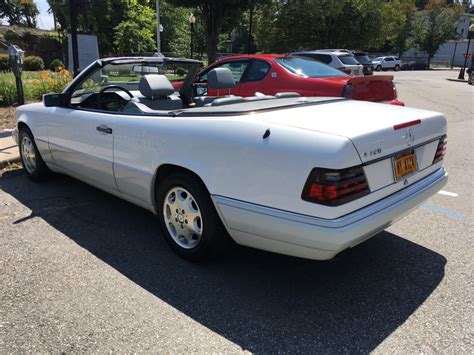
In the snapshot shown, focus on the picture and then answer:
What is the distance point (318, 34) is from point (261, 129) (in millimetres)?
26652

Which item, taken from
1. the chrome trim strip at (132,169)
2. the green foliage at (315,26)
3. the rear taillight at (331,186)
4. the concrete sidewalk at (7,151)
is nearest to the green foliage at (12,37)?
the green foliage at (315,26)

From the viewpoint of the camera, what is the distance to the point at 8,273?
312 cm

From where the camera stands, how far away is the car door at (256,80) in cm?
715

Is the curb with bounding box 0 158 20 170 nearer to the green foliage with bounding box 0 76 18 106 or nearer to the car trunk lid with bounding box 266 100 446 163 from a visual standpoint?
the car trunk lid with bounding box 266 100 446 163

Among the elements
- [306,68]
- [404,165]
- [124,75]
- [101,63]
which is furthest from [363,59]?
[404,165]

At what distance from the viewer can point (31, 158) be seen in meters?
5.11

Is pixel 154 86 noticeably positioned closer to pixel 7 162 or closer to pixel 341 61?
pixel 7 162

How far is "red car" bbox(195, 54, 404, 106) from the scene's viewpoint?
6.55 m

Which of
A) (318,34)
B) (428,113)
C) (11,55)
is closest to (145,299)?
(428,113)

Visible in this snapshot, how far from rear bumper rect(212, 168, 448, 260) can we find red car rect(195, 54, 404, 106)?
12.8ft

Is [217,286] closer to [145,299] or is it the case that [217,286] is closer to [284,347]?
[145,299]

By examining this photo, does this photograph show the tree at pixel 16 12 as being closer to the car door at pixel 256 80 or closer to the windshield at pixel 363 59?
the windshield at pixel 363 59

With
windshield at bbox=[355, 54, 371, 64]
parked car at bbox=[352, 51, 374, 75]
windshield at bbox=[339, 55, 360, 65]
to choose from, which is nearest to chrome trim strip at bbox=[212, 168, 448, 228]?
windshield at bbox=[339, 55, 360, 65]

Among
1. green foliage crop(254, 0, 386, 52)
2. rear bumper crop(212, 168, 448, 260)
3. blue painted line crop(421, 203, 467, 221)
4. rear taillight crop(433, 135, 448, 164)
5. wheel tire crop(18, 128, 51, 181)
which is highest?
green foliage crop(254, 0, 386, 52)
